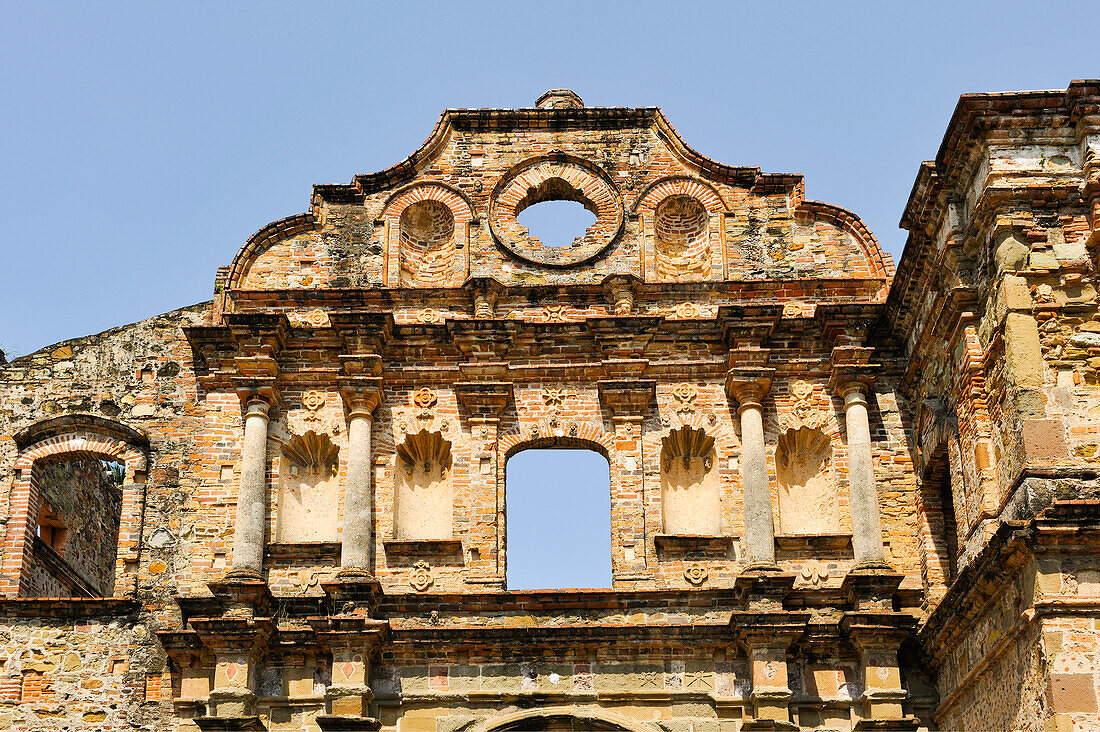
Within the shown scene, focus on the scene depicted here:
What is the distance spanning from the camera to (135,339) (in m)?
16.5

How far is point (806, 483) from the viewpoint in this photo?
15.7m

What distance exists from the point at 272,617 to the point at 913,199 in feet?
23.8

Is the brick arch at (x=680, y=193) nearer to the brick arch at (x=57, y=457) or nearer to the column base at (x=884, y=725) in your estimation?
the column base at (x=884, y=725)

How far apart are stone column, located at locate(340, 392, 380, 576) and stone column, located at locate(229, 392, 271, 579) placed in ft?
2.67

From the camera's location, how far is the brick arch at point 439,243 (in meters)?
16.5

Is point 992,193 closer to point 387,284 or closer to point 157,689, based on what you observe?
point 387,284

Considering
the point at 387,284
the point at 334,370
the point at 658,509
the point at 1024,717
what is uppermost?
the point at 387,284

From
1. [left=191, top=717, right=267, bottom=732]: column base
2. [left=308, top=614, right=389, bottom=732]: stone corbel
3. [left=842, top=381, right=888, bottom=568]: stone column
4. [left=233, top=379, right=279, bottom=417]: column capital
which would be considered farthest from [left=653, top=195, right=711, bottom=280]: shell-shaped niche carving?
[left=191, top=717, right=267, bottom=732]: column base

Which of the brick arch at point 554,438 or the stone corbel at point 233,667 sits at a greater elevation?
the brick arch at point 554,438

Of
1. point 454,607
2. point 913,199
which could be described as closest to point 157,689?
point 454,607

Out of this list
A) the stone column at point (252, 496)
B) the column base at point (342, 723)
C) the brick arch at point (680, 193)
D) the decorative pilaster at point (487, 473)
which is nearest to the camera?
the column base at point (342, 723)

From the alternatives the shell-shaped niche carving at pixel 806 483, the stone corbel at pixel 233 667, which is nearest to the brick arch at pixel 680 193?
the shell-shaped niche carving at pixel 806 483

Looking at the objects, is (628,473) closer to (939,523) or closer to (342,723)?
(939,523)

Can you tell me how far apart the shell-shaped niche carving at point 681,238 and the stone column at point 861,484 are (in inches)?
88.6
